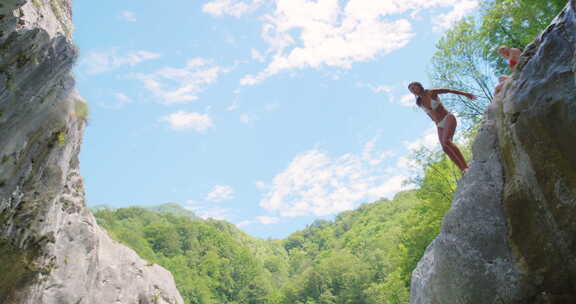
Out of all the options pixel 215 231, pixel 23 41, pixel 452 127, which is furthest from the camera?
pixel 215 231

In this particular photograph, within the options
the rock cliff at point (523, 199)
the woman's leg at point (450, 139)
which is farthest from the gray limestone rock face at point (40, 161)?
the woman's leg at point (450, 139)

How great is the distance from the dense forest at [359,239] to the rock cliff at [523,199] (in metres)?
6.68

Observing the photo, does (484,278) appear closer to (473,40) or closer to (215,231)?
(473,40)

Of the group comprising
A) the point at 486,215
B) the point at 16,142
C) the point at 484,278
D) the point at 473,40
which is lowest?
the point at 484,278

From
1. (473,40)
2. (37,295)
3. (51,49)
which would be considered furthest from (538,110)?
(473,40)

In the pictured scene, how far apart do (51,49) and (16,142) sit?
165cm

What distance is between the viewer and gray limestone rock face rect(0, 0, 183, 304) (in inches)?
225

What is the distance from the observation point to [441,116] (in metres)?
8.88

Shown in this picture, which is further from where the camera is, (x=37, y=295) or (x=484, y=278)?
(x=37, y=295)

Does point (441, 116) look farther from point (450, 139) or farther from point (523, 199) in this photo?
point (523, 199)

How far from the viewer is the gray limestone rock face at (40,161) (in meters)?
5.73

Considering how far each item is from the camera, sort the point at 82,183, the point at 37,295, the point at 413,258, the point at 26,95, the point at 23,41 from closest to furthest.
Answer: the point at 23,41 < the point at 26,95 < the point at 37,295 < the point at 82,183 < the point at 413,258

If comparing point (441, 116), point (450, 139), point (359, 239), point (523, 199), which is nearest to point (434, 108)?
point (441, 116)

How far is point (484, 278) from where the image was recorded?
660 centimetres
